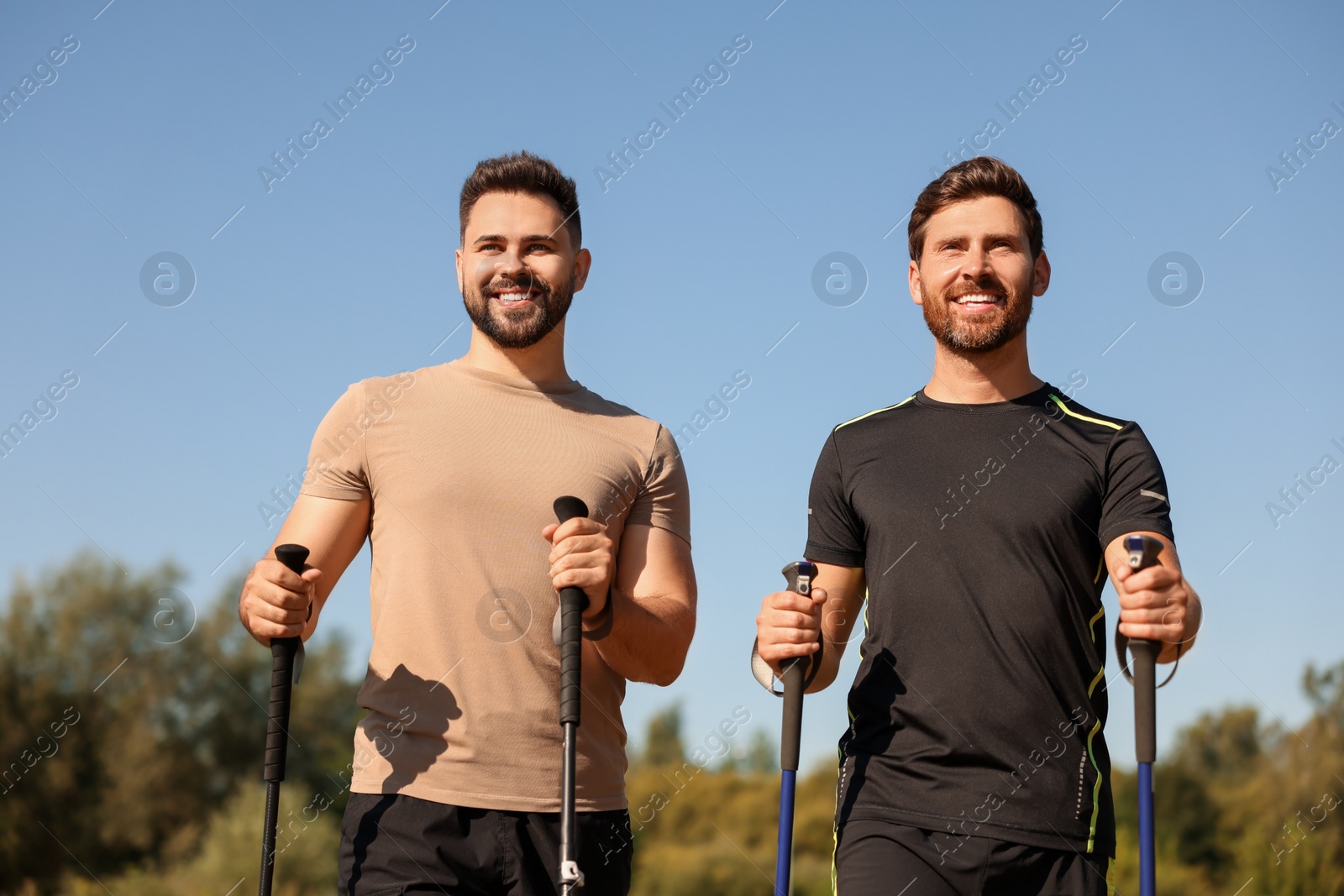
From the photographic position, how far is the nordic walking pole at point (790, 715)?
3.79 metres

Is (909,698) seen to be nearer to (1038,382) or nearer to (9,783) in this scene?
(1038,382)

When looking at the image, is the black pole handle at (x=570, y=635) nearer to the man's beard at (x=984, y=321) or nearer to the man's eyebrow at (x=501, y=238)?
the man's eyebrow at (x=501, y=238)

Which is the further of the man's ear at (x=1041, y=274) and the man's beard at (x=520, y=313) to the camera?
the man's beard at (x=520, y=313)

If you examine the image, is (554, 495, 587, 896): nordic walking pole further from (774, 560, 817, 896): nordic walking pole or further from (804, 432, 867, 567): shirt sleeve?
(804, 432, 867, 567): shirt sleeve

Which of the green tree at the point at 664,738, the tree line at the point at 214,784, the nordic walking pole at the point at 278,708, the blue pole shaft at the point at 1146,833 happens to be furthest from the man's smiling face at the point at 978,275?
the green tree at the point at 664,738

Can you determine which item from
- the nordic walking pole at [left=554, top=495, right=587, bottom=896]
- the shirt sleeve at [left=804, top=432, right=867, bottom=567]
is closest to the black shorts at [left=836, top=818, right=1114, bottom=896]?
the nordic walking pole at [left=554, top=495, right=587, bottom=896]

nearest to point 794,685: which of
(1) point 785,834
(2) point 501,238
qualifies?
(1) point 785,834

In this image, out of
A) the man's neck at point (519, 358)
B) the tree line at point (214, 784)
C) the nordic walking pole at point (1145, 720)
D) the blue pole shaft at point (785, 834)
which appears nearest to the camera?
the nordic walking pole at point (1145, 720)

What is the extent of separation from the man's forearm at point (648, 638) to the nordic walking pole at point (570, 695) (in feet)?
0.76

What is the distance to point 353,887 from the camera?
395cm

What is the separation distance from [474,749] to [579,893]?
548 mm

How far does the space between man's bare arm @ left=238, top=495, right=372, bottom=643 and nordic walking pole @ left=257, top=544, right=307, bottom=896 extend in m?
0.04

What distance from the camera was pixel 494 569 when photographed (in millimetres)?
4219

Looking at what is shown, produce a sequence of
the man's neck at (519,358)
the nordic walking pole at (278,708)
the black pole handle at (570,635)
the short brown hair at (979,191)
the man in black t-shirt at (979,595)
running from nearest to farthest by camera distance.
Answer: the man in black t-shirt at (979,595) < the black pole handle at (570,635) < the nordic walking pole at (278,708) < the short brown hair at (979,191) < the man's neck at (519,358)
